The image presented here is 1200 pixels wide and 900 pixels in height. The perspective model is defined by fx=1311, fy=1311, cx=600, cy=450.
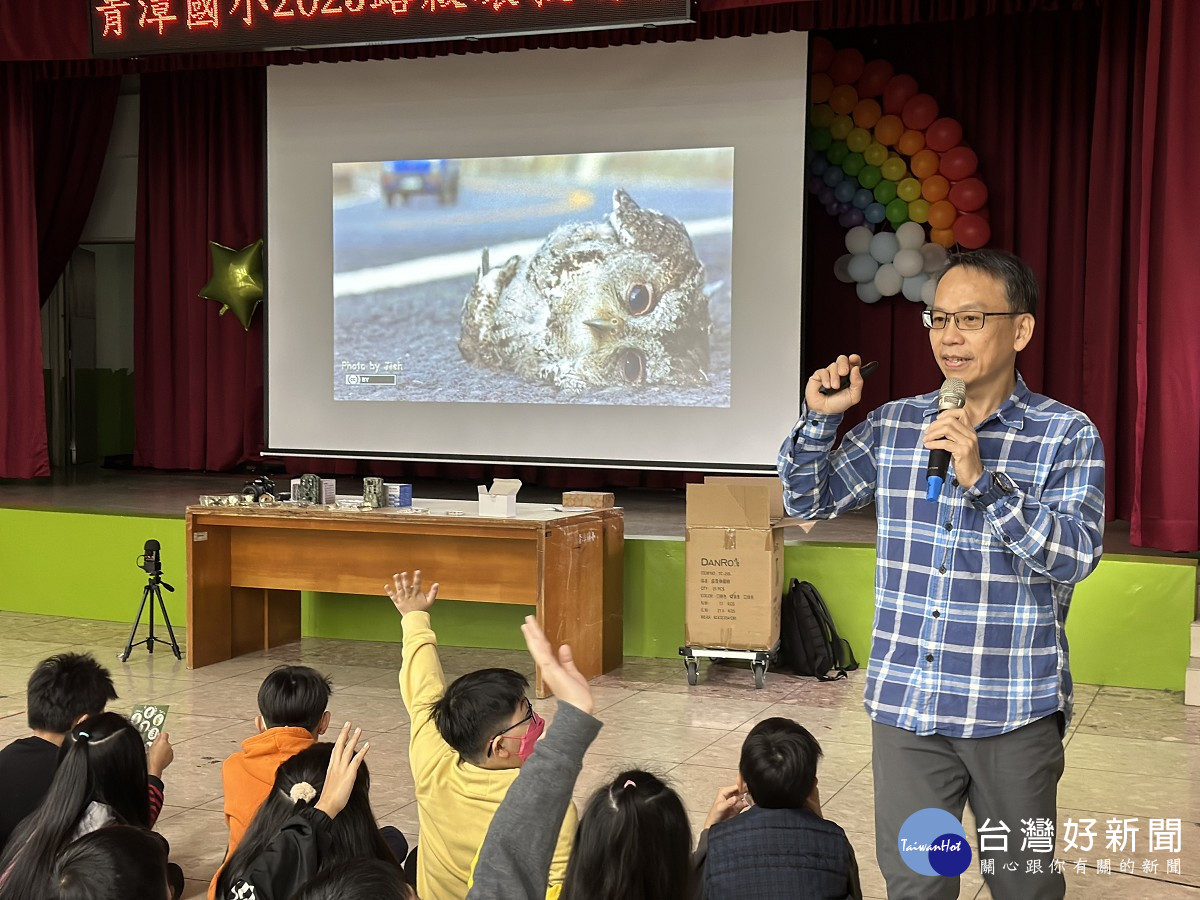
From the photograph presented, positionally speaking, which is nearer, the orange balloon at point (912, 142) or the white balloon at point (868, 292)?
the orange balloon at point (912, 142)

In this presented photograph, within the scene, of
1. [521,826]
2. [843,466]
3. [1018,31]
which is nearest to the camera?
[521,826]

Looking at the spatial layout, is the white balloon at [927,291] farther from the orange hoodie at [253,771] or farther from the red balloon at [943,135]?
the orange hoodie at [253,771]

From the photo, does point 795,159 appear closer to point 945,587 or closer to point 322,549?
point 322,549

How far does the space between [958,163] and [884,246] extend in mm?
555

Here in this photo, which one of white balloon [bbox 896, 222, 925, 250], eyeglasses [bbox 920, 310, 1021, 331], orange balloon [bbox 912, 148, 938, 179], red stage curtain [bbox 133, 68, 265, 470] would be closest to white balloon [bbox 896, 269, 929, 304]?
white balloon [bbox 896, 222, 925, 250]

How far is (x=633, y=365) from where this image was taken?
660cm

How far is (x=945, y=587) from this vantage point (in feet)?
6.43

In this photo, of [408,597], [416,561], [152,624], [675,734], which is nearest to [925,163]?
[416,561]

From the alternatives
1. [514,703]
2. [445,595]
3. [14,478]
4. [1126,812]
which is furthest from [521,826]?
[14,478]

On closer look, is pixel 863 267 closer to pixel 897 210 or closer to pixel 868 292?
pixel 868 292

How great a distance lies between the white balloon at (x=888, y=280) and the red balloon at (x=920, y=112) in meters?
0.66

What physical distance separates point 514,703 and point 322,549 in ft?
10.8

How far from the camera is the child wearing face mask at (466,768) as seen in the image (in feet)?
7.34

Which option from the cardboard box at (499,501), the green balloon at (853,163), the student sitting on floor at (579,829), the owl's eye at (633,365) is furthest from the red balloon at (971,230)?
the student sitting on floor at (579,829)
